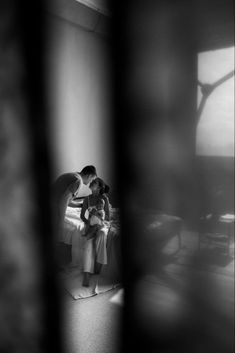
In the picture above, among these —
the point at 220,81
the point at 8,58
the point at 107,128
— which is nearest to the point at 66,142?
Answer: the point at 107,128

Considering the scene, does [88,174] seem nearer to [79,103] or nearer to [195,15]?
[79,103]

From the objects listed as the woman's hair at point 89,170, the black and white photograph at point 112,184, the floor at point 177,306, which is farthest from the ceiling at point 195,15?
the floor at point 177,306

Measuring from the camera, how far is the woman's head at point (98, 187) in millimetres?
710

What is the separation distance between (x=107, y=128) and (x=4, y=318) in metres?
0.56

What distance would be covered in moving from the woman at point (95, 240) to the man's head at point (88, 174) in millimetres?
11

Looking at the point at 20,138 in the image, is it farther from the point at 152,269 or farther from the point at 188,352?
the point at 188,352

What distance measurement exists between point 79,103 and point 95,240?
35 centimetres

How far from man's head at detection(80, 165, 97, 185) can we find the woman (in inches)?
0.4

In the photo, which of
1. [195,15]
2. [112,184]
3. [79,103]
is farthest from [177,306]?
[195,15]

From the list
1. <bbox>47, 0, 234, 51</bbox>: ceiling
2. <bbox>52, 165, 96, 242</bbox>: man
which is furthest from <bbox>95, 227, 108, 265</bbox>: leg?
<bbox>47, 0, 234, 51</bbox>: ceiling

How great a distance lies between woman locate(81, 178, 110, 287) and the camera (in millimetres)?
722

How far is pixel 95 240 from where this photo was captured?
748mm

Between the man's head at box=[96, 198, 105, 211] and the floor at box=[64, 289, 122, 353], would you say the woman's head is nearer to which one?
the man's head at box=[96, 198, 105, 211]

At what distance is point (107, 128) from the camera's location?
70cm
